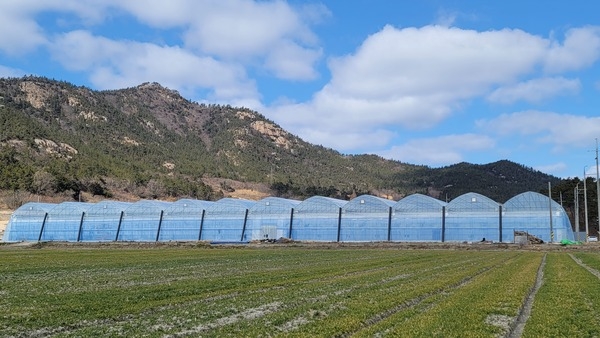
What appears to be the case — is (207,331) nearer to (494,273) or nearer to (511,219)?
(494,273)

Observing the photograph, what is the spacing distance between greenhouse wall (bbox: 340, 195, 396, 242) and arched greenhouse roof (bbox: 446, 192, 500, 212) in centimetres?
1009

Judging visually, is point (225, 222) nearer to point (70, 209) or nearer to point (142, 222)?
point (142, 222)

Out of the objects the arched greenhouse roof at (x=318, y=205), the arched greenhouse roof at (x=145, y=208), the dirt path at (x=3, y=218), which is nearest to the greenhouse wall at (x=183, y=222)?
the arched greenhouse roof at (x=145, y=208)

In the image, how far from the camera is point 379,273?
33.4 m

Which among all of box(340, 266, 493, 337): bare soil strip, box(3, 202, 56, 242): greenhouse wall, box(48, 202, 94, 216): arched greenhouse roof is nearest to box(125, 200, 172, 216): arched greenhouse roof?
box(48, 202, 94, 216): arched greenhouse roof

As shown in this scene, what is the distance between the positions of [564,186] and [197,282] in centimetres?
13666

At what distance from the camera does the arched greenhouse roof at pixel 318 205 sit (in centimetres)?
8812

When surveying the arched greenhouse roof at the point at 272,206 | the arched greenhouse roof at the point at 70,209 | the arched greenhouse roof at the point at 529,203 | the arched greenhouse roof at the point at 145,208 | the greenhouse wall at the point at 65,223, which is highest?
the arched greenhouse roof at the point at 529,203

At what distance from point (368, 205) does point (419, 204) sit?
811 centimetres

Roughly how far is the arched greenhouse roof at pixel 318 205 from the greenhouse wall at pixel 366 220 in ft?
7.11

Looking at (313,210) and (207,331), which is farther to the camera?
(313,210)

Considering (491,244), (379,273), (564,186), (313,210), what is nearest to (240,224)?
(313,210)

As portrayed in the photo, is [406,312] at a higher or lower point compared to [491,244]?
lower

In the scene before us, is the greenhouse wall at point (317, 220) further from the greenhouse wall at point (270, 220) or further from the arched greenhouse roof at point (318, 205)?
the greenhouse wall at point (270, 220)
